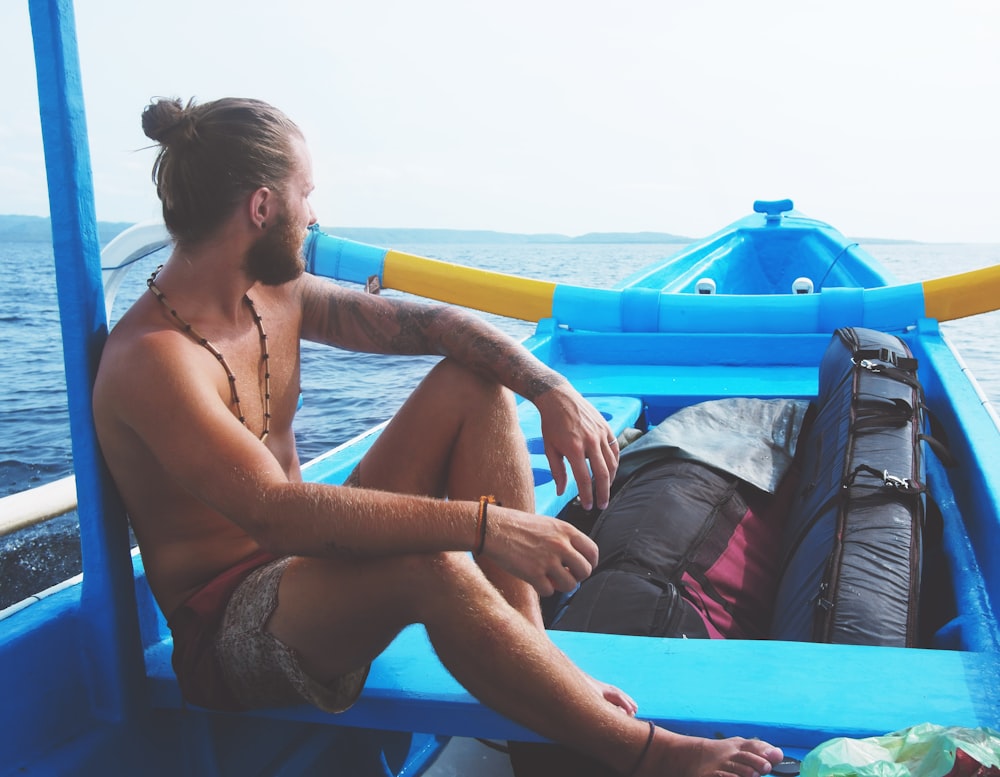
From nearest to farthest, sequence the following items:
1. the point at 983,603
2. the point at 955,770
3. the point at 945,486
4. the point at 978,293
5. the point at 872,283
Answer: the point at 955,770 < the point at 983,603 < the point at 945,486 < the point at 978,293 < the point at 872,283

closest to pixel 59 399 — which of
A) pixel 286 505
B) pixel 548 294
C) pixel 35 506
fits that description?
pixel 548 294

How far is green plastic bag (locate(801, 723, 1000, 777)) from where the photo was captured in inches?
42.1

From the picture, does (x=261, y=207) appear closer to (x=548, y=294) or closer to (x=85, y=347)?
(x=85, y=347)

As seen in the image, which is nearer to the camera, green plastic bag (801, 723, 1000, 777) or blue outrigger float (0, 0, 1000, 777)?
green plastic bag (801, 723, 1000, 777)

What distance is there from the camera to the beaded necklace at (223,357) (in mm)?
1401

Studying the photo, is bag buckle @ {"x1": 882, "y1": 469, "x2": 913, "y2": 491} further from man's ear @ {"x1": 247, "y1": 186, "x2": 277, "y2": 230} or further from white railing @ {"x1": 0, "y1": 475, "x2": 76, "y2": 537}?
white railing @ {"x1": 0, "y1": 475, "x2": 76, "y2": 537}

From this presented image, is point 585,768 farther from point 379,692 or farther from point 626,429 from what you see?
point 626,429

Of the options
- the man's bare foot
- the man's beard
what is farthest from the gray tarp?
the man's beard

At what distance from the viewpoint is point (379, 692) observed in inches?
55.8

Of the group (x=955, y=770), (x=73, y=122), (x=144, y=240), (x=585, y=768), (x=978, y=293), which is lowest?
(x=585, y=768)

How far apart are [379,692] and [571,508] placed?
120 centimetres

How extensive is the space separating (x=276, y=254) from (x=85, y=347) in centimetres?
33

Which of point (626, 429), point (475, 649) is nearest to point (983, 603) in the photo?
point (475, 649)

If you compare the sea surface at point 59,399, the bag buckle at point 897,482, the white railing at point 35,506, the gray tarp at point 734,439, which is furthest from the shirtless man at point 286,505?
the sea surface at point 59,399
